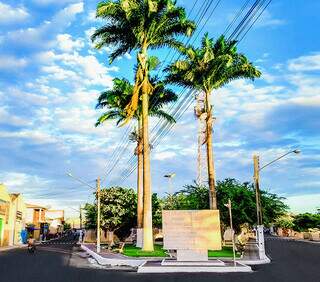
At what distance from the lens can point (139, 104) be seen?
1688 inches

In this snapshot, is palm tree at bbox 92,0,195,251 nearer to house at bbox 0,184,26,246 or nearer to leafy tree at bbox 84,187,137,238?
leafy tree at bbox 84,187,137,238

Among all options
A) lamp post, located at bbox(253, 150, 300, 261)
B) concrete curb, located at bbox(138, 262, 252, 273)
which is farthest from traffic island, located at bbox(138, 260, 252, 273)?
lamp post, located at bbox(253, 150, 300, 261)

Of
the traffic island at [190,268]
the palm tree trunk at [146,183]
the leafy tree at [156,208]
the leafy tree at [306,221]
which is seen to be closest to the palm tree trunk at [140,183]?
the palm tree trunk at [146,183]

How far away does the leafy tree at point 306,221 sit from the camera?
108125mm

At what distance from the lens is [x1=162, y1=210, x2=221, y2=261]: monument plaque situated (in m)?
27.2

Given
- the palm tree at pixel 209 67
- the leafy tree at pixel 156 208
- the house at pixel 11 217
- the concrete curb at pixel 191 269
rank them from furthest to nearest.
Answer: the house at pixel 11 217 < the leafy tree at pixel 156 208 < the palm tree at pixel 209 67 < the concrete curb at pixel 191 269

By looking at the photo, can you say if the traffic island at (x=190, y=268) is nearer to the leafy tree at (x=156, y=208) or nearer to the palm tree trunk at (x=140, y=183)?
the palm tree trunk at (x=140, y=183)

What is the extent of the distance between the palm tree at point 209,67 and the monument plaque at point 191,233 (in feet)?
40.8

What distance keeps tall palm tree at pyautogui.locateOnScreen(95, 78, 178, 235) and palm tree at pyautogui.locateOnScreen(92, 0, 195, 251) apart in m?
5.69

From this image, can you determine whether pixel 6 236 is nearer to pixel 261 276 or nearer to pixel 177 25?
pixel 177 25

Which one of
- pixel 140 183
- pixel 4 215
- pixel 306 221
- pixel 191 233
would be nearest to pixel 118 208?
pixel 140 183

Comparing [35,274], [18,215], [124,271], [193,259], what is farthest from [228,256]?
[18,215]

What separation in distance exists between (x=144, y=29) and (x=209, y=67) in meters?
6.55

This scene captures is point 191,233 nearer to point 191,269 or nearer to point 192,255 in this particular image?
point 192,255
